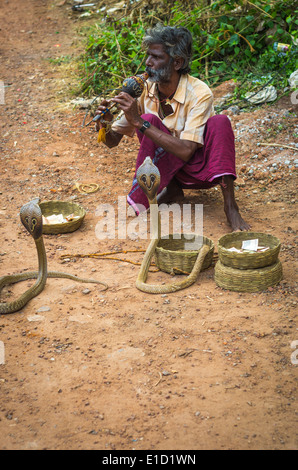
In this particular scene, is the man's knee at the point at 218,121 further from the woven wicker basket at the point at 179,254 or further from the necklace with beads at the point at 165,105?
the woven wicker basket at the point at 179,254

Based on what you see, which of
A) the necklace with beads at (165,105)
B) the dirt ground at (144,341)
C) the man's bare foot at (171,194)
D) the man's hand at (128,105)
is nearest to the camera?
the dirt ground at (144,341)

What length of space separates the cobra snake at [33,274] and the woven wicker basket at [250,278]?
2.58 feet

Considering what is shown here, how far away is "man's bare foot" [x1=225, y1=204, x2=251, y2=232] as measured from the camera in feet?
14.1

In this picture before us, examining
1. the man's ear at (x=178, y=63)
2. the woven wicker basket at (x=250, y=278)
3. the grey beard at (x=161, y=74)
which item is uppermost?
the man's ear at (x=178, y=63)

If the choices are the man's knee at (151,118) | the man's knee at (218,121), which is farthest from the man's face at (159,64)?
the man's knee at (218,121)

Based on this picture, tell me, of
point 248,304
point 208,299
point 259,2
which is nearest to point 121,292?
point 208,299

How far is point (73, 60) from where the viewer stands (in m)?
8.05

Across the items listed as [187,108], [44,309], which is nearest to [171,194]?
[187,108]

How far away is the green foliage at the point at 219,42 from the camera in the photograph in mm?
6332

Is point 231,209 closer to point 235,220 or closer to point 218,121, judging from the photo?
point 235,220

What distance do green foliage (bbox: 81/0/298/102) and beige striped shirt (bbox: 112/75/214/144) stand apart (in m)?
2.05

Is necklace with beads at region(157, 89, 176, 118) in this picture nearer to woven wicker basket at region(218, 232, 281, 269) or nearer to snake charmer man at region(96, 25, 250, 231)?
snake charmer man at region(96, 25, 250, 231)

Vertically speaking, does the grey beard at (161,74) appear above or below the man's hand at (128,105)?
above

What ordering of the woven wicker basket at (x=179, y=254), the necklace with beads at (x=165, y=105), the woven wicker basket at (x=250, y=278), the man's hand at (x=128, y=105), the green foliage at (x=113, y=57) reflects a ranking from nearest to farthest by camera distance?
the woven wicker basket at (x=250, y=278)
the woven wicker basket at (x=179, y=254)
the man's hand at (x=128, y=105)
the necklace with beads at (x=165, y=105)
the green foliage at (x=113, y=57)
